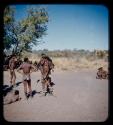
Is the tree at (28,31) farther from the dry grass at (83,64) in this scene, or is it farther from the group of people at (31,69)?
the dry grass at (83,64)

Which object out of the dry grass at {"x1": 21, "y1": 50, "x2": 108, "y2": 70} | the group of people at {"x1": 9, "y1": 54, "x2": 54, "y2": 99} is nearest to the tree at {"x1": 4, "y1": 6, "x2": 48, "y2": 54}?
the group of people at {"x1": 9, "y1": 54, "x2": 54, "y2": 99}

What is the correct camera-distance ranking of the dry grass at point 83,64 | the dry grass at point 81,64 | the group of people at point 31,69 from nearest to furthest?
the group of people at point 31,69 → the dry grass at point 83,64 → the dry grass at point 81,64

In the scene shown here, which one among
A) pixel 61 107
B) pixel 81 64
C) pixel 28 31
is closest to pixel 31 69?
pixel 61 107

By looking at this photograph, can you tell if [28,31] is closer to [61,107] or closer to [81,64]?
[61,107]

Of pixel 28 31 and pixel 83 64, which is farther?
pixel 83 64

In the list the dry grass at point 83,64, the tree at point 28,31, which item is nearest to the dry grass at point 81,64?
the dry grass at point 83,64

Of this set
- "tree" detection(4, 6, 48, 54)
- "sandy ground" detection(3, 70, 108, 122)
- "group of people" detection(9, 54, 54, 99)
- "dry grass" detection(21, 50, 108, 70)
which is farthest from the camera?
"dry grass" detection(21, 50, 108, 70)

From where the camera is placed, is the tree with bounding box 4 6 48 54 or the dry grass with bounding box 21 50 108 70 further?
the dry grass with bounding box 21 50 108 70

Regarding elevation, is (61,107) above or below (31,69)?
below

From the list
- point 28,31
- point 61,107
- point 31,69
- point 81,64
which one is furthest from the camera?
point 81,64

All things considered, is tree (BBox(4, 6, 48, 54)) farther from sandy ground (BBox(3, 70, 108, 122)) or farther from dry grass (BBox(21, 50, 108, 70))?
dry grass (BBox(21, 50, 108, 70))

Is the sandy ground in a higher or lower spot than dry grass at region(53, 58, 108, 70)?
lower

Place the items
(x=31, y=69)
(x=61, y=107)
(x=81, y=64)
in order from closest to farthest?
1. (x=61, y=107)
2. (x=31, y=69)
3. (x=81, y=64)
